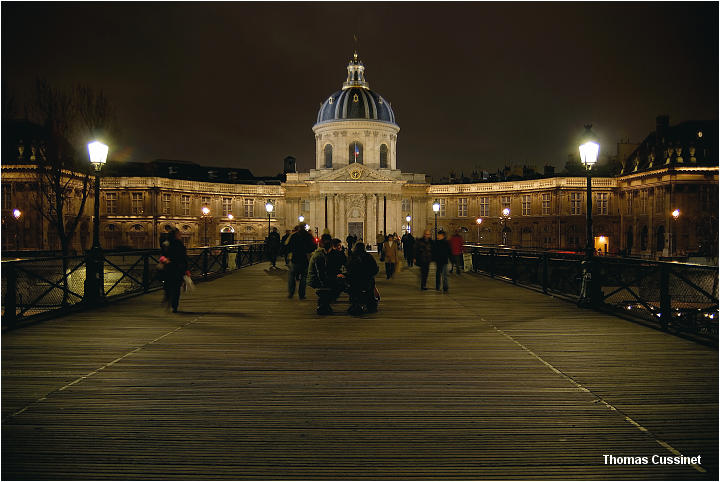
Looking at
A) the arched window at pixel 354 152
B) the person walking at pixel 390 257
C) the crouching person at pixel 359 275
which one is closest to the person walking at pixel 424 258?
the person walking at pixel 390 257

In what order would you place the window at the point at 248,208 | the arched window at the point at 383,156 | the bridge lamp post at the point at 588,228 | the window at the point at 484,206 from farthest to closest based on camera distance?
1. the window at the point at 248,208
2. the arched window at the point at 383,156
3. the window at the point at 484,206
4. the bridge lamp post at the point at 588,228

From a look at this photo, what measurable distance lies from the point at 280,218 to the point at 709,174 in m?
51.6

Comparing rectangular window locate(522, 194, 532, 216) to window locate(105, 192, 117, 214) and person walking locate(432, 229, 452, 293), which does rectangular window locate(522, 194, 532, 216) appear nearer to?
window locate(105, 192, 117, 214)

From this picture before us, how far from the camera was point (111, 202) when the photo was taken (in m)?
69.6

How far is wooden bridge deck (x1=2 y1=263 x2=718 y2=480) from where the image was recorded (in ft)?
15.4

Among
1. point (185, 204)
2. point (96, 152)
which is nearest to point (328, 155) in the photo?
point (185, 204)

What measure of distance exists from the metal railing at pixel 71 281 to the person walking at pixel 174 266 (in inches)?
43.8

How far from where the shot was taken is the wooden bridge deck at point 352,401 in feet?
15.4

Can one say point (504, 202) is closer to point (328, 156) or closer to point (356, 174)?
point (356, 174)

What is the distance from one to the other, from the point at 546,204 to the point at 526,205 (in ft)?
9.17

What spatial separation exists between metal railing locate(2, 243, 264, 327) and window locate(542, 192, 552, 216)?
45.4 m


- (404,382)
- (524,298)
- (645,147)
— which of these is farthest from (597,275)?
(645,147)

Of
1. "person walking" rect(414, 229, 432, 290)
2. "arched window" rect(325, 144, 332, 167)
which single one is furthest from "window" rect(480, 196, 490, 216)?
"person walking" rect(414, 229, 432, 290)

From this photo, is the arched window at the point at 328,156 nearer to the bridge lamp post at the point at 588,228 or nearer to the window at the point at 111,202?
the window at the point at 111,202
